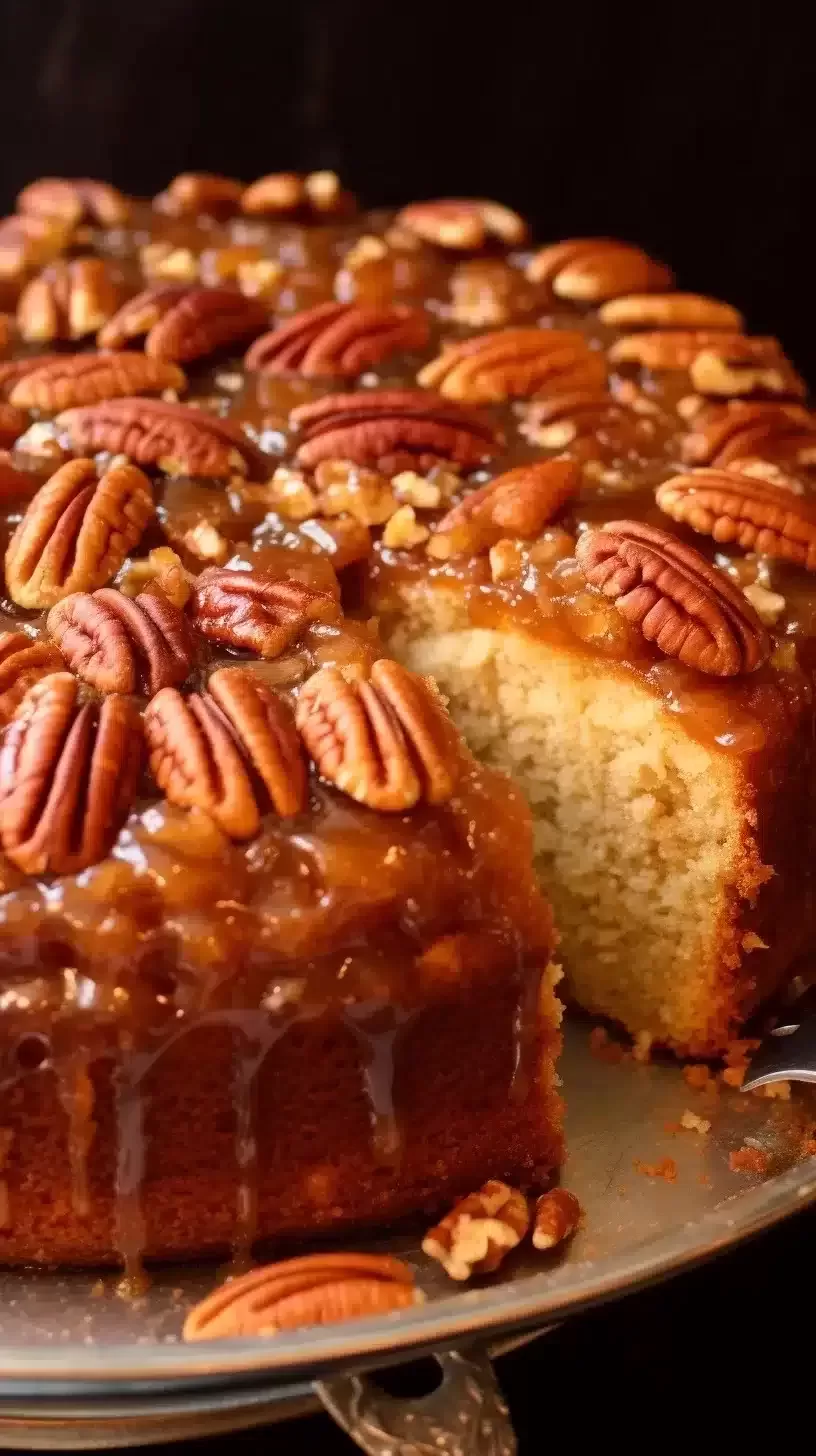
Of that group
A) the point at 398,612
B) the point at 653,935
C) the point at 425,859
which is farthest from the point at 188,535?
the point at 653,935

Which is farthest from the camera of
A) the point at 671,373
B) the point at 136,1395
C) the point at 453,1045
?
the point at 671,373

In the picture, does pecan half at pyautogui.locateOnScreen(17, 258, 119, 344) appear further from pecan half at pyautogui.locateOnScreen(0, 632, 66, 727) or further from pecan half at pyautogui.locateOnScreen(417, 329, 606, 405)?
pecan half at pyautogui.locateOnScreen(0, 632, 66, 727)

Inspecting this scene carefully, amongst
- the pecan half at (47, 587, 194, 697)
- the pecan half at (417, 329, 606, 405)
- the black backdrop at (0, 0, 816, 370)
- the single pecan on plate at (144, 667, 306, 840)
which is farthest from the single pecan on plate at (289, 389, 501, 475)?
the black backdrop at (0, 0, 816, 370)

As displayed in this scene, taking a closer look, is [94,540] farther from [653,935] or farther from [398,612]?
[653,935]

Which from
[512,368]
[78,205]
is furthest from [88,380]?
[78,205]

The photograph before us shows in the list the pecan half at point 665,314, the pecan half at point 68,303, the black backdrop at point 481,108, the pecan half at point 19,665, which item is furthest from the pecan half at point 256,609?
the black backdrop at point 481,108

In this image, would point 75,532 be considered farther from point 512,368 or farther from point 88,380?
point 512,368

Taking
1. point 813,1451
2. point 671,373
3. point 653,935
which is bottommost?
point 813,1451
